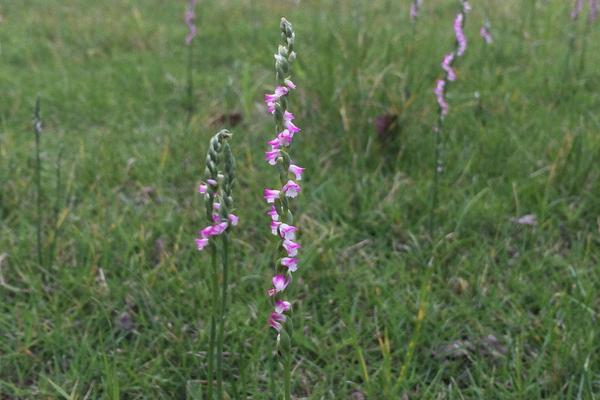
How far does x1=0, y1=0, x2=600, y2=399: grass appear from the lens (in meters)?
2.18

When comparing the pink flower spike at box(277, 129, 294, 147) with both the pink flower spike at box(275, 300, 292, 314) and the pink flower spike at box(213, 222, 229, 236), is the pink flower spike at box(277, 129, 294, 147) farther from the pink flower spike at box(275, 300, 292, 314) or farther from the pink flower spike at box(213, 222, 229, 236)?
the pink flower spike at box(275, 300, 292, 314)

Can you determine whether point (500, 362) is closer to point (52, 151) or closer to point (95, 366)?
point (95, 366)

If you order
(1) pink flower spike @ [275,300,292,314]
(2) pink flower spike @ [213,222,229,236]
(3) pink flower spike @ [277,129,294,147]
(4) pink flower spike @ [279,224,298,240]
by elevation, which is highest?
(3) pink flower spike @ [277,129,294,147]

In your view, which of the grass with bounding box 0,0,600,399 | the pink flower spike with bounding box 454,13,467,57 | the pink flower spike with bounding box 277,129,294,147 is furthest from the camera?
the pink flower spike with bounding box 454,13,467,57

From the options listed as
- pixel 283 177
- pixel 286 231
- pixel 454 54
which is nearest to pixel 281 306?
pixel 286 231

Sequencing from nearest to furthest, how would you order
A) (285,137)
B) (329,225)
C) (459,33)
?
(285,137), (459,33), (329,225)

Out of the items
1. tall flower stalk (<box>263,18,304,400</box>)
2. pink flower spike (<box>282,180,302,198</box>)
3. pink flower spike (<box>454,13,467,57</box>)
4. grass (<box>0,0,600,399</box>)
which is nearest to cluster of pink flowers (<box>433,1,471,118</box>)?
pink flower spike (<box>454,13,467,57</box>)

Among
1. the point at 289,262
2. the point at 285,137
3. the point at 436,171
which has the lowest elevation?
the point at 436,171

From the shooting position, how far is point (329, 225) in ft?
9.61

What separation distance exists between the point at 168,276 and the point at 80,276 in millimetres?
337

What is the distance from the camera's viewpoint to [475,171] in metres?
3.29

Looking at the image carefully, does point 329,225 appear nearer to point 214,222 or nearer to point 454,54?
point 454,54

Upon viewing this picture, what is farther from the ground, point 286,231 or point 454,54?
point 454,54

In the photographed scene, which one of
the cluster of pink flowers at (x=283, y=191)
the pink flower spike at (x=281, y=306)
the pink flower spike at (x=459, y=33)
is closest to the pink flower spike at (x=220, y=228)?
the cluster of pink flowers at (x=283, y=191)
